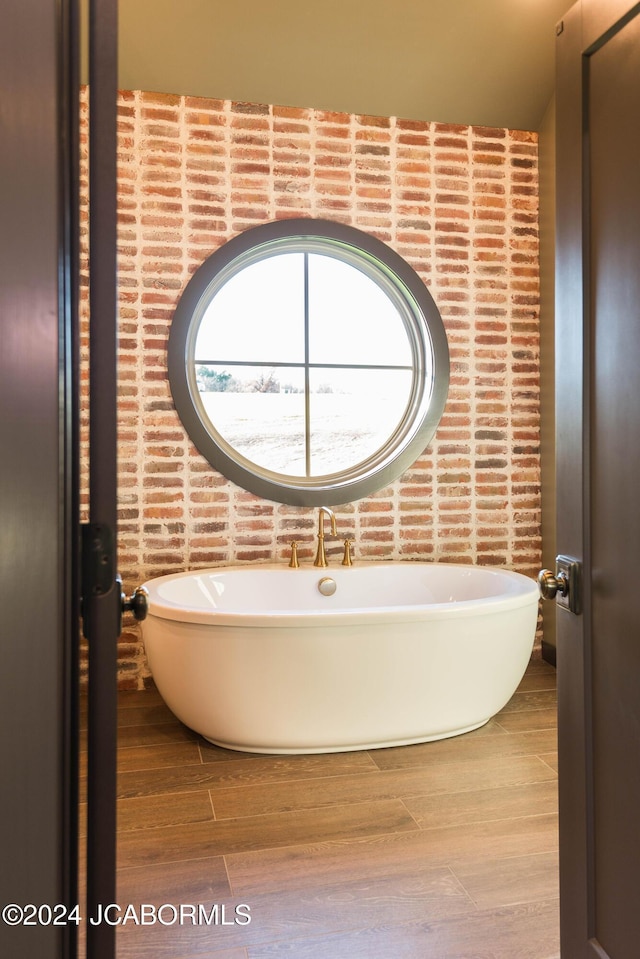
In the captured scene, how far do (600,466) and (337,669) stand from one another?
1567 millimetres

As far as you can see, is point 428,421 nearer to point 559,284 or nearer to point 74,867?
point 559,284

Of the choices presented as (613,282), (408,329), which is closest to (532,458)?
(408,329)

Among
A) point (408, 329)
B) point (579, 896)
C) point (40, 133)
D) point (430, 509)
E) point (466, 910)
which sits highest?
point (408, 329)

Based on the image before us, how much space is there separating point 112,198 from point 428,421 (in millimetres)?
2880

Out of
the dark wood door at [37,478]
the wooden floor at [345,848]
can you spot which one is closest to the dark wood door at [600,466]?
the wooden floor at [345,848]

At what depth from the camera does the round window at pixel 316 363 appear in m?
3.63

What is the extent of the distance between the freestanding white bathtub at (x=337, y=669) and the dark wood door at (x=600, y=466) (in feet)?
4.04

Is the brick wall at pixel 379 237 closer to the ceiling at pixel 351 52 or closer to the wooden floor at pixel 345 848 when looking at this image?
the ceiling at pixel 351 52

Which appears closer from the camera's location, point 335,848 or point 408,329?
point 335,848

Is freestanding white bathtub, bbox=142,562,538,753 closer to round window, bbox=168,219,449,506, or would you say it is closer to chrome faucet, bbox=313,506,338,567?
chrome faucet, bbox=313,506,338,567

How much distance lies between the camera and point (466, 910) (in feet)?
5.72

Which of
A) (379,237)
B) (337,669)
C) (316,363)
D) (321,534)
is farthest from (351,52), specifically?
(337,669)

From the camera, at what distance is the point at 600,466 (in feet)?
4.16

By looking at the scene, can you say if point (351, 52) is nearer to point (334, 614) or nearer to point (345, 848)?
point (334, 614)
